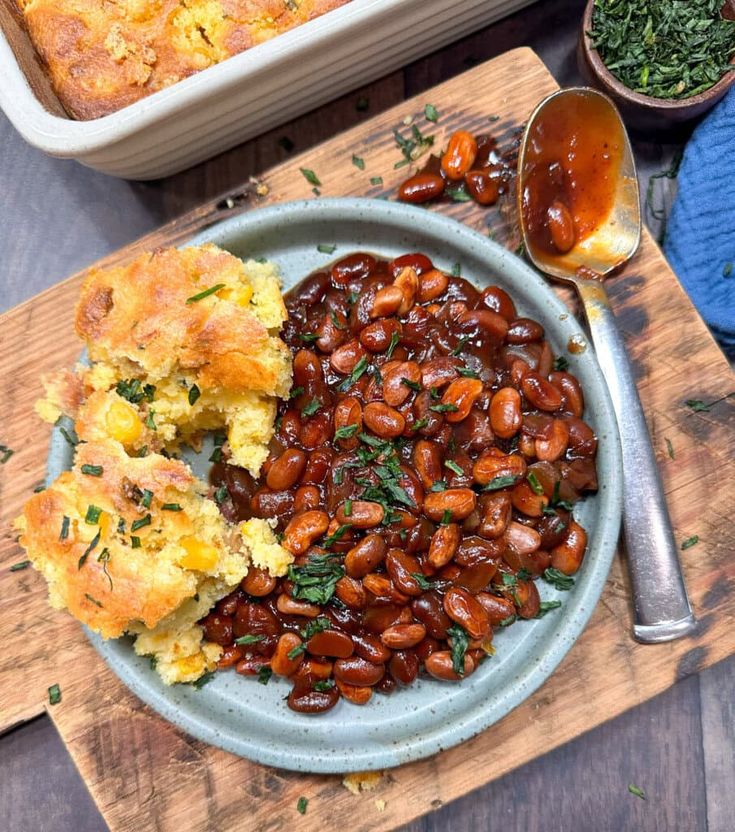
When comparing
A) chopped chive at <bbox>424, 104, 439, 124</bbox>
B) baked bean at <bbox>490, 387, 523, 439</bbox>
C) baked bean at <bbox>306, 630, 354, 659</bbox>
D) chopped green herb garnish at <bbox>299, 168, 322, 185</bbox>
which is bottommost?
baked bean at <bbox>306, 630, 354, 659</bbox>

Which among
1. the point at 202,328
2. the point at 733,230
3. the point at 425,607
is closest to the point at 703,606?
the point at 425,607

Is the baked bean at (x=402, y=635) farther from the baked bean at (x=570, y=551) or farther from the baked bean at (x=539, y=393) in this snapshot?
the baked bean at (x=539, y=393)

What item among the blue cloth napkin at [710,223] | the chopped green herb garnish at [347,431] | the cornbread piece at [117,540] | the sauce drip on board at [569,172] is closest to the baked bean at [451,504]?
the chopped green herb garnish at [347,431]

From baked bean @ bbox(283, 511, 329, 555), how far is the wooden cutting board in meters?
0.78

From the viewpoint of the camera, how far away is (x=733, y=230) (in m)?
2.44

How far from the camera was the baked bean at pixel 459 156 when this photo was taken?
7.64 ft

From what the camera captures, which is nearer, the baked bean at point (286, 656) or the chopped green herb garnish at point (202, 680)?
the baked bean at point (286, 656)

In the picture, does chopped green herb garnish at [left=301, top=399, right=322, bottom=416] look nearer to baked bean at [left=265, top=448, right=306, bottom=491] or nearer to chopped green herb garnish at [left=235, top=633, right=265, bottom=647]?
baked bean at [left=265, top=448, right=306, bottom=491]

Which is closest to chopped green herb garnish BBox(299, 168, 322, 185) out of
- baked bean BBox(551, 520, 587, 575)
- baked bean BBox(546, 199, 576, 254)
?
baked bean BBox(546, 199, 576, 254)

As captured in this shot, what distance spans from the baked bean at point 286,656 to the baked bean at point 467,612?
0.44 m

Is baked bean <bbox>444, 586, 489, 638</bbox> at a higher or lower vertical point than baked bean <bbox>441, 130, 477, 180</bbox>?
lower

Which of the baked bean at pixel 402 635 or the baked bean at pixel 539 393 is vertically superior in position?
the baked bean at pixel 539 393

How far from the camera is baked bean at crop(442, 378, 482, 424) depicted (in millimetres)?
2029

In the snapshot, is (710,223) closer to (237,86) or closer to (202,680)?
(237,86)
